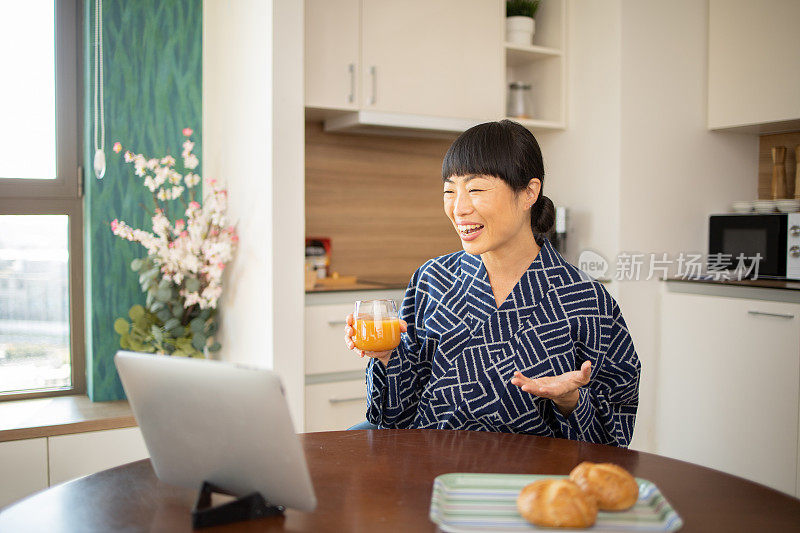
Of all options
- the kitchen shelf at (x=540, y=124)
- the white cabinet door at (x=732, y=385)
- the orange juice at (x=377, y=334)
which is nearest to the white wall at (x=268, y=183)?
the kitchen shelf at (x=540, y=124)

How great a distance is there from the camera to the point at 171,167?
3148 millimetres

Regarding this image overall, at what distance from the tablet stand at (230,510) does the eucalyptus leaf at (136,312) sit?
6.85 ft

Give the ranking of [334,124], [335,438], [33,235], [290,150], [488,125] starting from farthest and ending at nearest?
1. [334,124]
2. [33,235]
3. [290,150]
4. [488,125]
5. [335,438]

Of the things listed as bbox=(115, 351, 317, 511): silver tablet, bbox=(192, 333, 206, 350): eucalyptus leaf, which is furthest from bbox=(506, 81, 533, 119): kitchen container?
bbox=(115, 351, 317, 511): silver tablet

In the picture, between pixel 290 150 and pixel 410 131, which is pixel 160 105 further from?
pixel 410 131

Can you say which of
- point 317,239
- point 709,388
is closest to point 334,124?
point 317,239

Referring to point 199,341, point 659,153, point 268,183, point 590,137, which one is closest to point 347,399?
point 199,341

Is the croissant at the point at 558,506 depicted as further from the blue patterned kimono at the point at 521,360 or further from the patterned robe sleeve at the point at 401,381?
the patterned robe sleeve at the point at 401,381

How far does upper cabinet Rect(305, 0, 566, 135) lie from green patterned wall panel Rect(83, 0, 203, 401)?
0.61 m

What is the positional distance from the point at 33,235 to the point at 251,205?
0.95 m

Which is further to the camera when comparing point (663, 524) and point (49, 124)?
point (49, 124)

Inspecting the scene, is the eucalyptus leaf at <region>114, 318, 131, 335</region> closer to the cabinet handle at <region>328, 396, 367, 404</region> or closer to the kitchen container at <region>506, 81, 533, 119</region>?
the cabinet handle at <region>328, 396, 367, 404</region>

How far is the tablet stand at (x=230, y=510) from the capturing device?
0.95 m

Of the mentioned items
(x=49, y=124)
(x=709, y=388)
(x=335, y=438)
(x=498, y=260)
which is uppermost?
(x=49, y=124)
